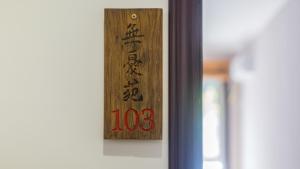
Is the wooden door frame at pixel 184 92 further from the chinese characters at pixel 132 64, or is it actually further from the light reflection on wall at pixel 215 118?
the light reflection on wall at pixel 215 118

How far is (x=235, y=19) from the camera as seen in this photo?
2404 mm

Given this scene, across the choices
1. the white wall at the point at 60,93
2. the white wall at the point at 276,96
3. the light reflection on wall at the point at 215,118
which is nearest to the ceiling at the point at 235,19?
the white wall at the point at 276,96

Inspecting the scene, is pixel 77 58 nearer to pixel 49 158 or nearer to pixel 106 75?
pixel 106 75

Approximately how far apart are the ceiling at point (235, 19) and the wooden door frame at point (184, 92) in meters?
0.56

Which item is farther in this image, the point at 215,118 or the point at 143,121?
the point at 215,118

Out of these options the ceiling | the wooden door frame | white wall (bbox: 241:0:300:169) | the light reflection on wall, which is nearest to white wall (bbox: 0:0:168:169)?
the wooden door frame

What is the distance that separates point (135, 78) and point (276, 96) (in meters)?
1.54

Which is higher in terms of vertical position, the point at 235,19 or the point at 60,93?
the point at 235,19

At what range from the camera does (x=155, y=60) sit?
1.01m

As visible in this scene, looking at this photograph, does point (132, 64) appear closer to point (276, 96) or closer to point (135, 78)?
point (135, 78)

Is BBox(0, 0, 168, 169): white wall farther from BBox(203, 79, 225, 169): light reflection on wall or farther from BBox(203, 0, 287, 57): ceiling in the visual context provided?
BBox(203, 79, 225, 169): light reflection on wall

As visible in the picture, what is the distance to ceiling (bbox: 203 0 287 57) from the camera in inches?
80.1

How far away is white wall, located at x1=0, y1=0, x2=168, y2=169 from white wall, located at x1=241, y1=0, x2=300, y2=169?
113 cm

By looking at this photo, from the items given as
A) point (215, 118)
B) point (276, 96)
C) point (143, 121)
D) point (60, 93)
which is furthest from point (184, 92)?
point (215, 118)
